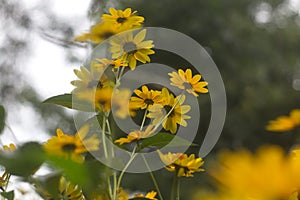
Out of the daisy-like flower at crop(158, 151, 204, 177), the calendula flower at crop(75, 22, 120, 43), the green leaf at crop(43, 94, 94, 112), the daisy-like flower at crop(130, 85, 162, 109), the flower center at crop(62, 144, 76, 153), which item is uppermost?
the calendula flower at crop(75, 22, 120, 43)

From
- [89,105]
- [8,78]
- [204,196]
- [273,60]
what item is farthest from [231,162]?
[273,60]

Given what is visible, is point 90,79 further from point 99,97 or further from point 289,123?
point 289,123

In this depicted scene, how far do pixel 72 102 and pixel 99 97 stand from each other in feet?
0.08

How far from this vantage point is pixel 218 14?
6465mm

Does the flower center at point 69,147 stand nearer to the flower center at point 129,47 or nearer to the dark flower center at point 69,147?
the dark flower center at point 69,147

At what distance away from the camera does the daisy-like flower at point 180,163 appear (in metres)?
0.39

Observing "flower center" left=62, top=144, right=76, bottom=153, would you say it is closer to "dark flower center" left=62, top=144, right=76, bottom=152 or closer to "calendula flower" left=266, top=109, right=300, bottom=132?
"dark flower center" left=62, top=144, right=76, bottom=152

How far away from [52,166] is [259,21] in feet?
23.1

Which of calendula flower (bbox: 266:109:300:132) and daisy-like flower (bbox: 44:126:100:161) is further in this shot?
calendula flower (bbox: 266:109:300:132)

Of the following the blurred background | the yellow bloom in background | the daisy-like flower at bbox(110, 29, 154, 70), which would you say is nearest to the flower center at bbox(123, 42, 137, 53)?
the daisy-like flower at bbox(110, 29, 154, 70)

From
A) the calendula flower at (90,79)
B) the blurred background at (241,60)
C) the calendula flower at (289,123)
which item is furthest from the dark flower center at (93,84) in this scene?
the blurred background at (241,60)

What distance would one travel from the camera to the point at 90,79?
36 cm

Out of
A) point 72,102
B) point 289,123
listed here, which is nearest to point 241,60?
point 289,123

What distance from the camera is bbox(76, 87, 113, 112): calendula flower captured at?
0.33m
